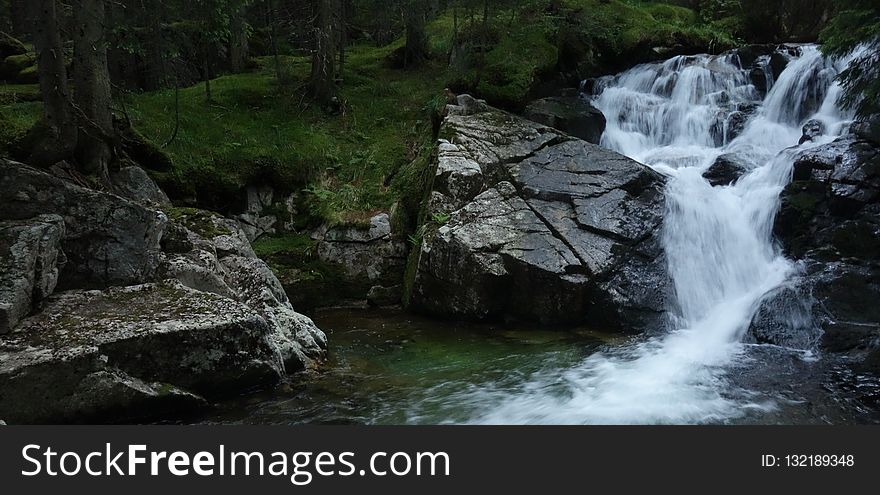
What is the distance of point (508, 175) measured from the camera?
10.3m

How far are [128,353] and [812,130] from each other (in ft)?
44.0

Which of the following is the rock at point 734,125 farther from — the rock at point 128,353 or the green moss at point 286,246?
the rock at point 128,353

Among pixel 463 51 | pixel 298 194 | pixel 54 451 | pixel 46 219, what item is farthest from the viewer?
pixel 463 51

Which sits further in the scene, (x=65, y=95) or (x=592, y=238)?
(x=592, y=238)

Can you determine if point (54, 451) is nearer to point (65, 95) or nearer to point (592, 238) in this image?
point (65, 95)

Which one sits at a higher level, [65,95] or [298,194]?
[65,95]

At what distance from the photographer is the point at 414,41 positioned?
725 inches

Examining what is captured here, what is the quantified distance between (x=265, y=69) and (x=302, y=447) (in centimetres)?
1646

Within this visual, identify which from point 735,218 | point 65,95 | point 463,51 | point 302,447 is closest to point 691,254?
point 735,218

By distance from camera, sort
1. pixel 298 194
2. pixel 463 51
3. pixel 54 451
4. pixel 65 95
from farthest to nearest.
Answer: pixel 463 51, pixel 298 194, pixel 65 95, pixel 54 451

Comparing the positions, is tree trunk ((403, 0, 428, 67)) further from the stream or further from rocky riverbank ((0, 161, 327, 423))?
rocky riverbank ((0, 161, 327, 423))

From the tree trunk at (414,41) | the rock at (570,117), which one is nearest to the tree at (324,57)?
the tree trunk at (414,41)

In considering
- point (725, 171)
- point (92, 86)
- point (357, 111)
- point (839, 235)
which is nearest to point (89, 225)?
point (92, 86)

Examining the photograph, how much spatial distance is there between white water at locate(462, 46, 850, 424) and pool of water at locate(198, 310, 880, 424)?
189 millimetres
